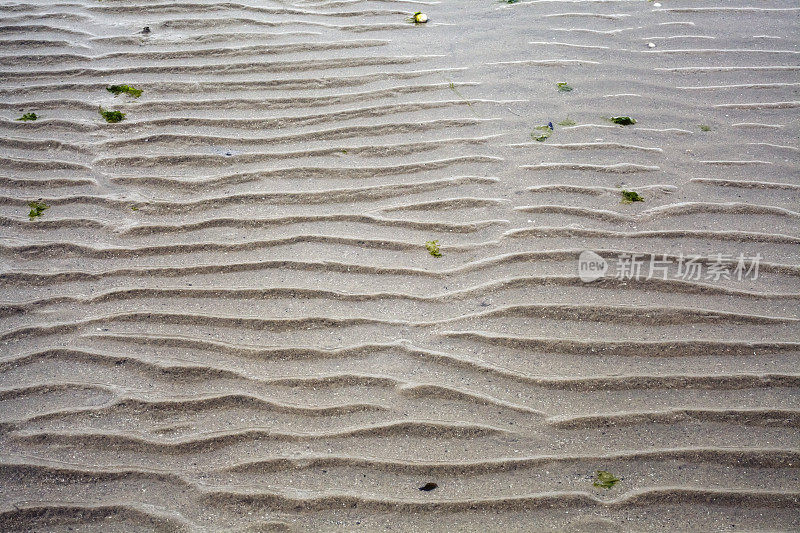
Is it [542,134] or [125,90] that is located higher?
[125,90]

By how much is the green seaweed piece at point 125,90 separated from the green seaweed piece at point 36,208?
85 cm

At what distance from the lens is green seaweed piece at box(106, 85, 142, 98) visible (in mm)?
3340

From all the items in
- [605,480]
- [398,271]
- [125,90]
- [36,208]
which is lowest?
[605,480]

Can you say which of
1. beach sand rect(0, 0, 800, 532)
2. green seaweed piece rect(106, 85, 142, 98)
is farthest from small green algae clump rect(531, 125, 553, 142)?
green seaweed piece rect(106, 85, 142, 98)

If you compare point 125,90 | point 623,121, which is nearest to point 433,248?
point 623,121

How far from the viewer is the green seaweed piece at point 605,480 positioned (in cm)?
191

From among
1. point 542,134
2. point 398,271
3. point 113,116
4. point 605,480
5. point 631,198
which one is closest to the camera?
point 605,480

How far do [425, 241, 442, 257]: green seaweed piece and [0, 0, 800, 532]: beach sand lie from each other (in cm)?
3

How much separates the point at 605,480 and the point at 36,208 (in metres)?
2.64

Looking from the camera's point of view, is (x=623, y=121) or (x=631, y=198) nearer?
(x=631, y=198)

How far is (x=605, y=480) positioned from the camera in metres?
1.92

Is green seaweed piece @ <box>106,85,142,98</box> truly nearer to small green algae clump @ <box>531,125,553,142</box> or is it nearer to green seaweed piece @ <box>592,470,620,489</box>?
small green algae clump @ <box>531,125,553,142</box>

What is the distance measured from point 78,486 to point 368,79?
2.43 metres

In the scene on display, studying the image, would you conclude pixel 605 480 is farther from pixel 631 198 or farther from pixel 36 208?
pixel 36 208
